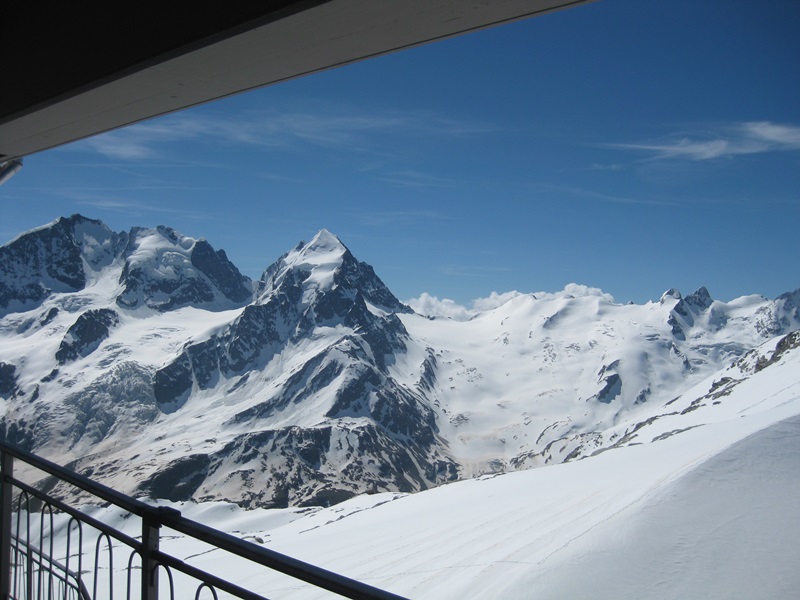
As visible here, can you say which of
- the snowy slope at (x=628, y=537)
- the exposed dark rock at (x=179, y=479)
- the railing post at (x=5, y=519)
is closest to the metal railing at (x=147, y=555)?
the railing post at (x=5, y=519)

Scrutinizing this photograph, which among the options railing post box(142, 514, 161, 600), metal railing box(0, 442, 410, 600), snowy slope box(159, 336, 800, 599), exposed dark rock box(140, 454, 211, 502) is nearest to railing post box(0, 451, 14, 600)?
metal railing box(0, 442, 410, 600)

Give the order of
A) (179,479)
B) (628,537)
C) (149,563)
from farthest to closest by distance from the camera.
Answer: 1. (179,479)
2. (628,537)
3. (149,563)

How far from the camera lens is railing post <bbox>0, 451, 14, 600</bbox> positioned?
3.30m

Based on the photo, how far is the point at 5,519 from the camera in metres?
3.36

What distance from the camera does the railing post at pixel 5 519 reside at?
3303 mm

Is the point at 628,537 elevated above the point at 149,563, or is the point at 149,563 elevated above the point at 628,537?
the point at 149,563

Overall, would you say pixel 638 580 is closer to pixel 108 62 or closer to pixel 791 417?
pixel 791 417

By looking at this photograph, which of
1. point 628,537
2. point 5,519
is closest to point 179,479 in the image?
point 628,537

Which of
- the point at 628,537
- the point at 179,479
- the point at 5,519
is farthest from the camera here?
the point at 179,479

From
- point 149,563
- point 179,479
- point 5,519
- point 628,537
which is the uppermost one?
point 179,479

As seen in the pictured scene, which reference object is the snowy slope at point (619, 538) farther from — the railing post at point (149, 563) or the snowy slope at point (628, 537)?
the railing post at point (149, 563)

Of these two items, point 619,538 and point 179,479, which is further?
point 179,479

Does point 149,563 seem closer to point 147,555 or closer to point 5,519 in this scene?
point 147,555

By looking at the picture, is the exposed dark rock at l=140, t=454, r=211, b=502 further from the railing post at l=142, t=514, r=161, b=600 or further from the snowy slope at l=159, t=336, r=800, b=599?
the railing post at l=142, t=514, r=161, b=600
